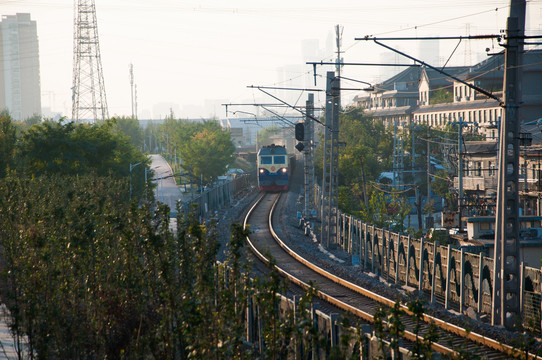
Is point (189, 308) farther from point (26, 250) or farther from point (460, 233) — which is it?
point (460, 233)

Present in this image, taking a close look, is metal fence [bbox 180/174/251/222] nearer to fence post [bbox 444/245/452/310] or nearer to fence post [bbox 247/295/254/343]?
fence post [bbox 444/245/452/310]

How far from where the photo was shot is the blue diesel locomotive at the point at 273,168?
53.0m

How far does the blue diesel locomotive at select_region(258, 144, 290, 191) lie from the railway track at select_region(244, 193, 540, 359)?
15645mm

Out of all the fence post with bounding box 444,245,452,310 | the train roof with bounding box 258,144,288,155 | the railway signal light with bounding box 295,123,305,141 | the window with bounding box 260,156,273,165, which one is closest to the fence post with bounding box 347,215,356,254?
the railway signal light with bounding box 295,123,305,141

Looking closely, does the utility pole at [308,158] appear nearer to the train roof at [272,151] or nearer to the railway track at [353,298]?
the railway track at [353,298]

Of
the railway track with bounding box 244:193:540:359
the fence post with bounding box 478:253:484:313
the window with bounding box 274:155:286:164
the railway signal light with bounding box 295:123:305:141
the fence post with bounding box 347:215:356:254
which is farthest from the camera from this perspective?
the window with bounding box 274:155:286:164

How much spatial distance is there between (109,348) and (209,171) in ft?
196

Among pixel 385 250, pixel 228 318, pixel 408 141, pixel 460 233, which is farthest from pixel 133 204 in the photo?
pixel 408 141

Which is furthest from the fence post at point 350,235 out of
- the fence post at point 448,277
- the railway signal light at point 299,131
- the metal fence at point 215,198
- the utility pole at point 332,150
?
the fence post at point 448,277

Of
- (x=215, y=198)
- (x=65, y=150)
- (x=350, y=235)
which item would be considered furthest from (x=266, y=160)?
(x=350, y=235)

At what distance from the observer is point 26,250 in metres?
12.4

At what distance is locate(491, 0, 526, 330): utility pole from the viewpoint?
1384 centimetres

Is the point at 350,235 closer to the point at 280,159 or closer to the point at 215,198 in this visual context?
the point at 215,198

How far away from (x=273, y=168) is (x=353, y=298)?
3603cm
